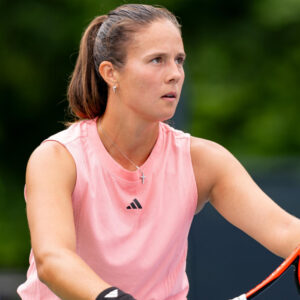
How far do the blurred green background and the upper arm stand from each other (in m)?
3.40

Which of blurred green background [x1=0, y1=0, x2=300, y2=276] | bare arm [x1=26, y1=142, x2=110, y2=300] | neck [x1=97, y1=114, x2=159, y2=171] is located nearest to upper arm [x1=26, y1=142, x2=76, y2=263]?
bare arm [x1=26, y1=142, x2=110, y2=300]

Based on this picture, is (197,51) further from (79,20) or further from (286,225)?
(286,225)

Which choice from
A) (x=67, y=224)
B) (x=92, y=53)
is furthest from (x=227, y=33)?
(x=67, y=224)

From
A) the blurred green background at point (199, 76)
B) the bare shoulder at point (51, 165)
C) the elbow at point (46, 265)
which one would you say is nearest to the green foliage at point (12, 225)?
the blurred green background at point (199, 76)

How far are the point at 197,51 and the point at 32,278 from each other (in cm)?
398

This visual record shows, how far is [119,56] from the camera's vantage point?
308 centimetres

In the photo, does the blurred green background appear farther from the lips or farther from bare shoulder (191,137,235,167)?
the lips

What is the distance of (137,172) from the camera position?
3182 millimetres

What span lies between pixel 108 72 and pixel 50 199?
1.77 ft

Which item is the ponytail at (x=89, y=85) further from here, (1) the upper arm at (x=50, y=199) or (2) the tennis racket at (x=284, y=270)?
(2) the tennis racket at (x=284, y=270)

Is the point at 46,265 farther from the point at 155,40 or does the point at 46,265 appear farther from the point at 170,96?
the point at 155,40

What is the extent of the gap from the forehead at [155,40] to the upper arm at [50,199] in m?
0.41

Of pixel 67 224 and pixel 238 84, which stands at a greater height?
pixel 238 84

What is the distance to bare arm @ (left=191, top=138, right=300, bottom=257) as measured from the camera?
3.10m
